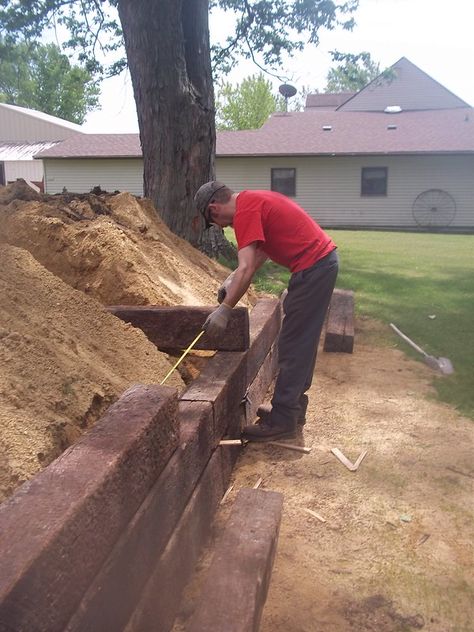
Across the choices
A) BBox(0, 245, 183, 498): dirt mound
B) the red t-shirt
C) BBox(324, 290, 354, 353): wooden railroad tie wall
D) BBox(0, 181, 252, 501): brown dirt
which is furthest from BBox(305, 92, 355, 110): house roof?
BBox(0, 245, 183, 498): dirt mound

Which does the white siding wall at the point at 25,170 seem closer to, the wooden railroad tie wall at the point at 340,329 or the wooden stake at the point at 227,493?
the wooden railroad tie wall at the point at 340,329

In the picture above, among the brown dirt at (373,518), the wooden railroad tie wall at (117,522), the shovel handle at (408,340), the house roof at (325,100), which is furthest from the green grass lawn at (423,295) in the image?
the house roof at (325,100)

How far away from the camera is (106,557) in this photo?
5.78 ft

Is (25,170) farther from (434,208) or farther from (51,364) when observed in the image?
(51,364)

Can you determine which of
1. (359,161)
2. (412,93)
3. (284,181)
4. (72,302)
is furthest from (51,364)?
(412,93)

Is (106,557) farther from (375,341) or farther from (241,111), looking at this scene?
(241,111)

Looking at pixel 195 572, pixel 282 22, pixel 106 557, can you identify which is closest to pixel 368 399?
pixel 195 572

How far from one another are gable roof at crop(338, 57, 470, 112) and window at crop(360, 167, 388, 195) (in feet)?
19.1

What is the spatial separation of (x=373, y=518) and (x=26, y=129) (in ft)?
136

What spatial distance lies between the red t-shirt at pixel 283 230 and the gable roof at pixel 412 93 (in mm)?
27353

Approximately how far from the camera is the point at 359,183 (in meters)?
25.3

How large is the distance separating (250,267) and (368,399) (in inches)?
71.2

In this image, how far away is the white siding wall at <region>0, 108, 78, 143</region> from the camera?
39.2 m

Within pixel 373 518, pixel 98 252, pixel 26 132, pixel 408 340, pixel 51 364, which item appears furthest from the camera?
pixel 26 132
